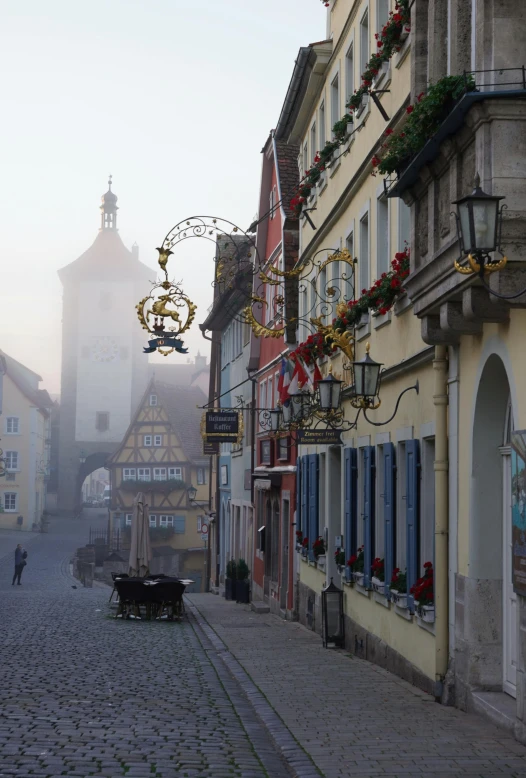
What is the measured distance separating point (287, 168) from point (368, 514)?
14.1 m

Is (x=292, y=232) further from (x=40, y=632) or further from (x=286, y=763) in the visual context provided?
(x=286, y=763)

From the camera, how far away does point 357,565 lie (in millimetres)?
16281

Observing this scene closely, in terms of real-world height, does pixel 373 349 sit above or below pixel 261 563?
above

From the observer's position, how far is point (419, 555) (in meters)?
12.6

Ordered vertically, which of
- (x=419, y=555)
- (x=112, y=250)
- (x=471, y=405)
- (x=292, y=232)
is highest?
(x=112, y=250)

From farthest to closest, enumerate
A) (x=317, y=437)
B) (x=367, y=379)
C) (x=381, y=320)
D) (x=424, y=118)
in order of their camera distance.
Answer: (x=317, y=437), (x=381, y=320), (x=367, y=379), (x=424, y=118)

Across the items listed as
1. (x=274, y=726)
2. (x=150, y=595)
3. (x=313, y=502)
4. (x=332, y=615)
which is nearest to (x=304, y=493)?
(x=313, y=502)

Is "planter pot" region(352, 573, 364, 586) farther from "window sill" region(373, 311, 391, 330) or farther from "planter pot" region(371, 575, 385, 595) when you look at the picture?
"window sill" region(373, 311, 391, 330)

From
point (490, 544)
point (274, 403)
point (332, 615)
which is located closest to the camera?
point (490, 544)

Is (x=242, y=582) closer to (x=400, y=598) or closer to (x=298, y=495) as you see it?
(x=298, y=495)

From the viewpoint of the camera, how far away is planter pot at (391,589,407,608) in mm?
13102

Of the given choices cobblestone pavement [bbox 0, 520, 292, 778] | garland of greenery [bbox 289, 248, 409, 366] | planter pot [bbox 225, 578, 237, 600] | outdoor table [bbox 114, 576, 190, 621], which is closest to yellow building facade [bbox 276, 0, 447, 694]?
garland of greenery [bbox 289, 248, 409, 366]


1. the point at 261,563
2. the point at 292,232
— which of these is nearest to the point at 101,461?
the point at 261,563

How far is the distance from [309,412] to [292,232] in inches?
371
